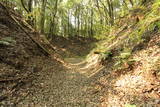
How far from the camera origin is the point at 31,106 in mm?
4590

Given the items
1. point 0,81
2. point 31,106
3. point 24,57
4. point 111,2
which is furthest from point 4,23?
point 111,2

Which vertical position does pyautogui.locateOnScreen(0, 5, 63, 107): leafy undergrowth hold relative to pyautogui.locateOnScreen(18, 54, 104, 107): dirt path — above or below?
above

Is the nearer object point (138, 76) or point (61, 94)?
point (138, 76)

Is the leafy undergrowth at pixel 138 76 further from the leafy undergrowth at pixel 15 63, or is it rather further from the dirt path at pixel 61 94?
the leafy undergrowth at pixel 15 63

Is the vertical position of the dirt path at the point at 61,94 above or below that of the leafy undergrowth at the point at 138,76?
below

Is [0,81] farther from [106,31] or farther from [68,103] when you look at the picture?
[106,31]

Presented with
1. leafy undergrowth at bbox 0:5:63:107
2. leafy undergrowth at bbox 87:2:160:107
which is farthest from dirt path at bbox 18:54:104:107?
leafy undergrowth at bbox 87:2:160:107

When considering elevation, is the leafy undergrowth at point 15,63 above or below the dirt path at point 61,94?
above

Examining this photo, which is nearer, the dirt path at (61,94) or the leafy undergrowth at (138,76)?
the leafy undergrowth at (138,76)

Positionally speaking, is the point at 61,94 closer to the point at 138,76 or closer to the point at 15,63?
the point at 15,63

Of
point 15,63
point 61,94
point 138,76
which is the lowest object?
point 61,94

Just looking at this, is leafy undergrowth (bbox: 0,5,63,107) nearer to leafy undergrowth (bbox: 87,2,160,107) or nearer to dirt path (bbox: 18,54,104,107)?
dirt path (bbox: 18,54,104,107)

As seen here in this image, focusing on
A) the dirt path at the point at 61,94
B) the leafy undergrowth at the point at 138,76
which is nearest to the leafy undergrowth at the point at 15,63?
the dirt path at the point at 61,94

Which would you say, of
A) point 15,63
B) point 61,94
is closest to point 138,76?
point 61,94
